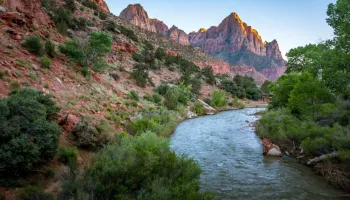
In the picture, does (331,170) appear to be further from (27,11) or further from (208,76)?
(208,76)

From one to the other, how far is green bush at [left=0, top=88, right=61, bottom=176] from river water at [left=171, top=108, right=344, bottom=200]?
645 centimetres

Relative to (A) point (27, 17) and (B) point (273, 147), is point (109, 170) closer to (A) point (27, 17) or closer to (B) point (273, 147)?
(B) point (273, 147)

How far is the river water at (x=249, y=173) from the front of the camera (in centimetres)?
935

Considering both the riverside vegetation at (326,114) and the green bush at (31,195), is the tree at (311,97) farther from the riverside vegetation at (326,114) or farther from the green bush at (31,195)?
the green bush at (31,195)

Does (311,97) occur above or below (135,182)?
above

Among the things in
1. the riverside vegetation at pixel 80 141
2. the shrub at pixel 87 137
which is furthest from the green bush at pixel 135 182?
the shrub at pixel 87 137

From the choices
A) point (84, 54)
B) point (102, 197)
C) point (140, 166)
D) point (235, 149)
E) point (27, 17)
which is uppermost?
point (27, 17)

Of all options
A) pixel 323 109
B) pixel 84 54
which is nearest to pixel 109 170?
pixel 323 109

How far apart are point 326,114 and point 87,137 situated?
15.5 meters

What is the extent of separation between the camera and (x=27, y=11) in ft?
68.6

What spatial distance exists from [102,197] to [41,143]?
328cm

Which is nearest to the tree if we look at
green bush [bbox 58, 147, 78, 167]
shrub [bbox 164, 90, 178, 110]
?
green bush [bbox 58, 147, 78, 167]

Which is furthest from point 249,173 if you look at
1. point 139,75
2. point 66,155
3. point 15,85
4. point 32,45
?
point 139,75

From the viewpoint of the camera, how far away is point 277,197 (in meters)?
9.00
